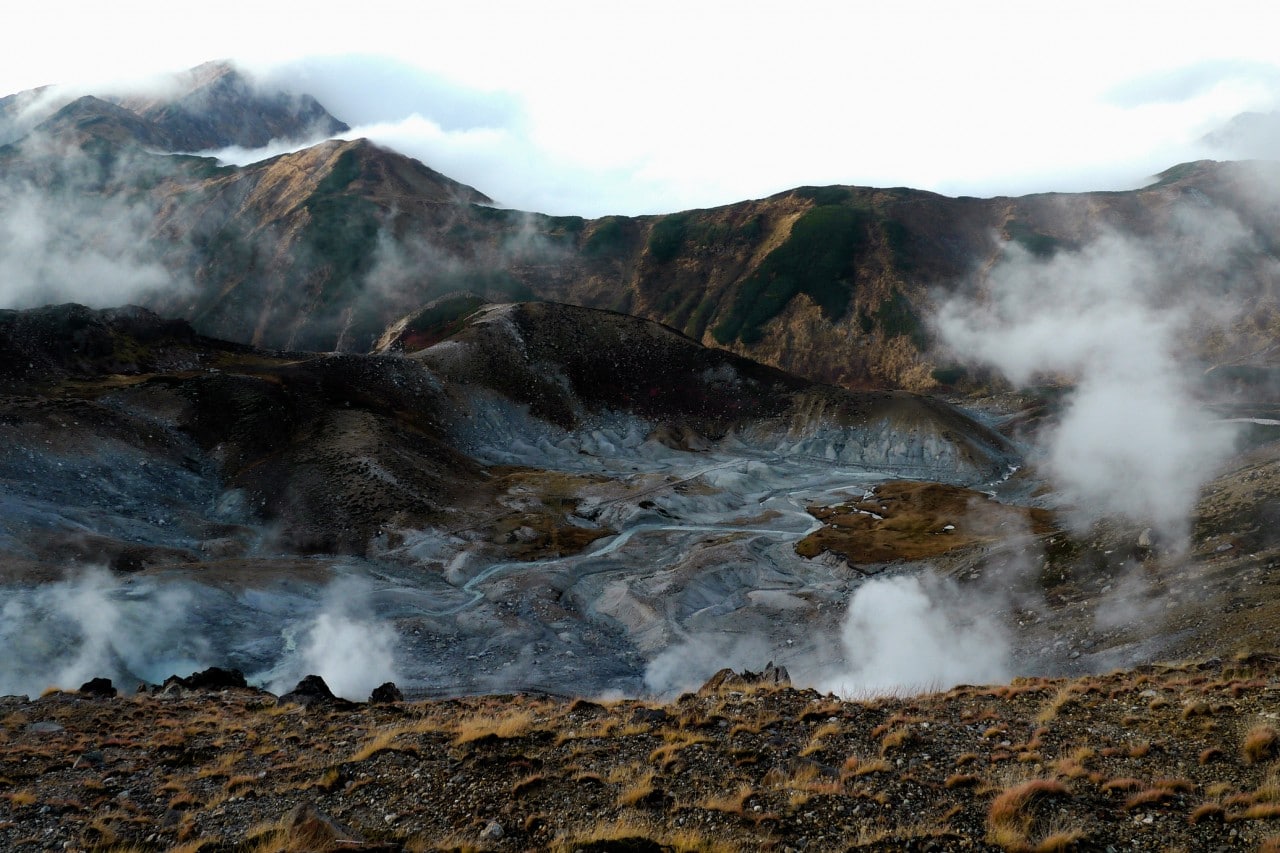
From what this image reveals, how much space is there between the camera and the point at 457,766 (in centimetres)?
1803

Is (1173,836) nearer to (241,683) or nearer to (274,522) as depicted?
(241,683)

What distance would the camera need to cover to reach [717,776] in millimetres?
17766

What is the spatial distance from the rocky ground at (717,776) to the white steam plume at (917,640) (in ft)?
72.8

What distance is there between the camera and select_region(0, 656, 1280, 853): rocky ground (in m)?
14.3

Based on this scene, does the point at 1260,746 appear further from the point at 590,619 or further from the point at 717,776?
the point at 590,619

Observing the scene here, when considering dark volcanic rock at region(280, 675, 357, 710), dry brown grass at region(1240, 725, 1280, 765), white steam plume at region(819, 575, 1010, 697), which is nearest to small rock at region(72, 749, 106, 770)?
dark volcanic rock at region(280, 675, 357, 710)

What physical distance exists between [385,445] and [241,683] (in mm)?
65529

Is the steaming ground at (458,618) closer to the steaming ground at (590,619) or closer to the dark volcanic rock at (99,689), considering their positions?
the steaming ground at (590,619)

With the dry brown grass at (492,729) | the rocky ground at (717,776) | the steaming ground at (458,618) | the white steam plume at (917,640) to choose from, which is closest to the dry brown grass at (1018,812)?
→ the rocky ground at (717,776)

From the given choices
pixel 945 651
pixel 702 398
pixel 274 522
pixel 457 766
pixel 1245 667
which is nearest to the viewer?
pixel 457 766

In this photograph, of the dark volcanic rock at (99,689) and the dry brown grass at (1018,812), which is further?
the dark volcanic rock at (99,689)

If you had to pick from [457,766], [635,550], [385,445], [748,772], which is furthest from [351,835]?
[385,445]

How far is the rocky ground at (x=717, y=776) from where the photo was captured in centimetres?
1427

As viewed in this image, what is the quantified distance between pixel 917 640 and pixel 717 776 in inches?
1684
